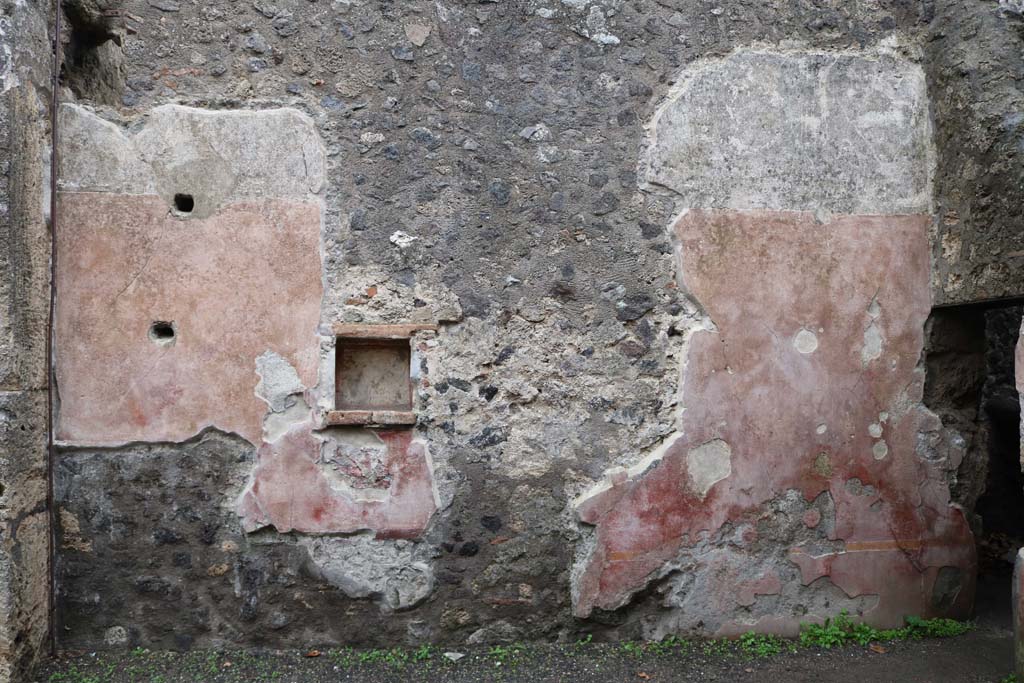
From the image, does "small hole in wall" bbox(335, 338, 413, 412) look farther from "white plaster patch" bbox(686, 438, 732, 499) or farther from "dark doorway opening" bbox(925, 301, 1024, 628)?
"dark doorway opening" bbox(925, 301, 1024, 628)

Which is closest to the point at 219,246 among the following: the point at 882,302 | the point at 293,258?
the point at 293,258

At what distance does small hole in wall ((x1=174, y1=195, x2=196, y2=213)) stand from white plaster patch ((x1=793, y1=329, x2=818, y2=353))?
2.54 meters

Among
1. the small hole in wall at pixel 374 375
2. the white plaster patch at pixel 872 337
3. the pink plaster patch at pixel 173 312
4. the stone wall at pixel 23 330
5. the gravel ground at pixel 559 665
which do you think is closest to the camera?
the stone wall at pixel 23 330

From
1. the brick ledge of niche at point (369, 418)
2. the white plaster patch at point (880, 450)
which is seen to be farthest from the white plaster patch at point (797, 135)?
the brick ledge of niche at point (369, 418)

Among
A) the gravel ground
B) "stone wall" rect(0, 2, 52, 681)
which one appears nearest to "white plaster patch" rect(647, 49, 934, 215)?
the gravel ground

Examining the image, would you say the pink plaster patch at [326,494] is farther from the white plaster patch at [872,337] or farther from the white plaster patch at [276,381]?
the white plaster patch at [872,337]

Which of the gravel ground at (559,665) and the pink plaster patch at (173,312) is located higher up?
the pink plaster patch at (173,312)

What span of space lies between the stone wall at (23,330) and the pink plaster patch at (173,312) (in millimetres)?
118

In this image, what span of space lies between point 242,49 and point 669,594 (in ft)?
9.30

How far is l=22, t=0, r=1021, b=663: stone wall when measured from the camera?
10.3 feet

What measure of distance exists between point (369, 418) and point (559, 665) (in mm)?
1221

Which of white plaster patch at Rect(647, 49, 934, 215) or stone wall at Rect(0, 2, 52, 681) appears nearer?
stone wall at Rect(0, 2, 52, 681)

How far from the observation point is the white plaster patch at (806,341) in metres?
3.38

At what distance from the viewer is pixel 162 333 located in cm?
317
